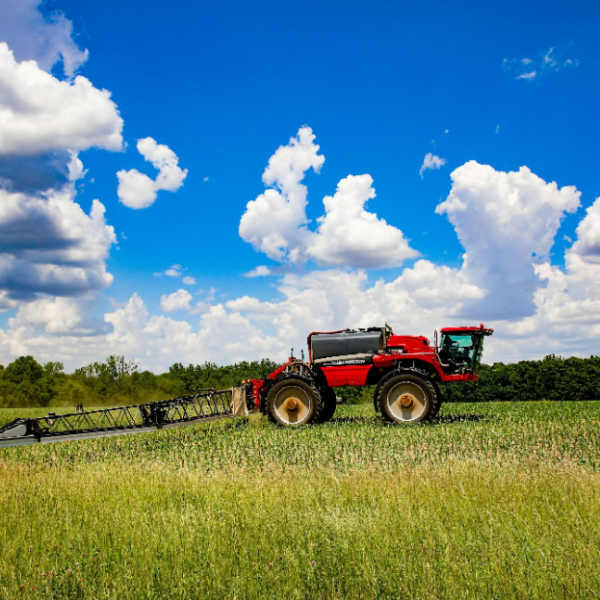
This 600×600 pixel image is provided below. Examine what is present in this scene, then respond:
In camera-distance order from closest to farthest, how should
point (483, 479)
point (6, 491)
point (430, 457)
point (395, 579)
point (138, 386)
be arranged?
point (395, 579), point (483, 479), point (6, 491), point (430, 457), point (138, 386)

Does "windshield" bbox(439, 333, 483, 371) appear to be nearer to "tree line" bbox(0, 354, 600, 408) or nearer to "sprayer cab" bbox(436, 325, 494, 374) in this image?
"sprayer cab" bbox(436, 325, 494, 374)

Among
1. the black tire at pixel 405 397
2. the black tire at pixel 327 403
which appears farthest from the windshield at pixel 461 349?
the black tire at pixel 327 403

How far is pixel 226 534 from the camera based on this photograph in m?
5.57

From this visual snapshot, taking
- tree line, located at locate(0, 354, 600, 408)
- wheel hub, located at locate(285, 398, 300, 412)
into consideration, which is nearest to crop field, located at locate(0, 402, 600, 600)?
wheel hub, located at locate(285, 398, 300, 412)

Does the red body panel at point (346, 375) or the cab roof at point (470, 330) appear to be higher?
the cab roof at point (470, 330)

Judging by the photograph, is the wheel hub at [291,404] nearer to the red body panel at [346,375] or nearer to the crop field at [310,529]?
the red body panel at [346,375]

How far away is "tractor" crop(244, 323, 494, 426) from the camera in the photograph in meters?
15.3

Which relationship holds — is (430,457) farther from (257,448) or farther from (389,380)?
(389,380)

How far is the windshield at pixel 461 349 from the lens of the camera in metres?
15.7

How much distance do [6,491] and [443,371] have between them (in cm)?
1123

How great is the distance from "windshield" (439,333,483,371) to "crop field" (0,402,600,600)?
5.98 meters

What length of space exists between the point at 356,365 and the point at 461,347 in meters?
3.13

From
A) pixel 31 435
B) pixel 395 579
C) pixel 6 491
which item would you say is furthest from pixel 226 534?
pixel 31 435

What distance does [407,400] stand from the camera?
578 inches
